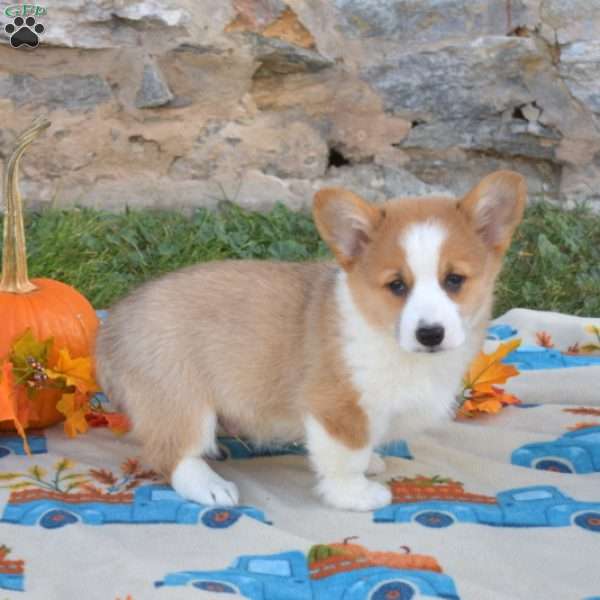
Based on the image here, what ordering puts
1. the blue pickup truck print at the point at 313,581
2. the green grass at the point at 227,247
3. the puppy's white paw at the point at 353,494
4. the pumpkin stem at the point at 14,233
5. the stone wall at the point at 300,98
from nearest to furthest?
the blue pickup truck print at the point at 313,581 < the puppy's white paw at the point at 353,494 < the pumpkin stem at the point at 14,233 < the green grass at the point at 227,247 < the stone wall at the point at 300,98

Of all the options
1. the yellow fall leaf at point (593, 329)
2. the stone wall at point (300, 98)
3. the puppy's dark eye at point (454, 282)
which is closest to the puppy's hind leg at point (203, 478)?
the puppy's dark eye at point (454, 282)

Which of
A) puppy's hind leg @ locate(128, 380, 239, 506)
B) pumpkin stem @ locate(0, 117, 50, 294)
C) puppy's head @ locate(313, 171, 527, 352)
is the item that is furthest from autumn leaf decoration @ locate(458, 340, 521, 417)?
pumpkin stem @ locate(0, 117, 50, 294)

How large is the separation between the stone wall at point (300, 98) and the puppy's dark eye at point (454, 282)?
8.33 ft

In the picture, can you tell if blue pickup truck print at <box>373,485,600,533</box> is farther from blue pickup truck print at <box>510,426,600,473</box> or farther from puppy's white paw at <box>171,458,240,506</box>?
puppy's white paw at <box>171,458,240,506</box>

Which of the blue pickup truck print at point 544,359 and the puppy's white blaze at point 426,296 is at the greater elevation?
the puppy's white blaze at point 426,296

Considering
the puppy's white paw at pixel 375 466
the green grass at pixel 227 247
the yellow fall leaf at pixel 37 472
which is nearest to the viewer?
the yellow fall leaf at pixel 37 472

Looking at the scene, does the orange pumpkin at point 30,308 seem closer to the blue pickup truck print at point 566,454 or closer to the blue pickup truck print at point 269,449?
the blue pickup truck print at point 269,449

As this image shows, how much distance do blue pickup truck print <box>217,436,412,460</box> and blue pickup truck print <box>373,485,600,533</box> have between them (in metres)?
0.40

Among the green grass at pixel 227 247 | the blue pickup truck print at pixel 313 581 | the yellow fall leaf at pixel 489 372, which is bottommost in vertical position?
the blue pickup truck print at pixel 313 581

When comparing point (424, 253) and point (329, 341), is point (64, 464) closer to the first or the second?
point (329, 341)

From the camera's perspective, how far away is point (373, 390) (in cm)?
224

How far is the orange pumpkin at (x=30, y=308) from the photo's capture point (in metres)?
2.76

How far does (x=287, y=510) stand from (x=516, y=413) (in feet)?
3.14

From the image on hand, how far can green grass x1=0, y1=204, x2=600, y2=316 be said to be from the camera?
4.05 meters
